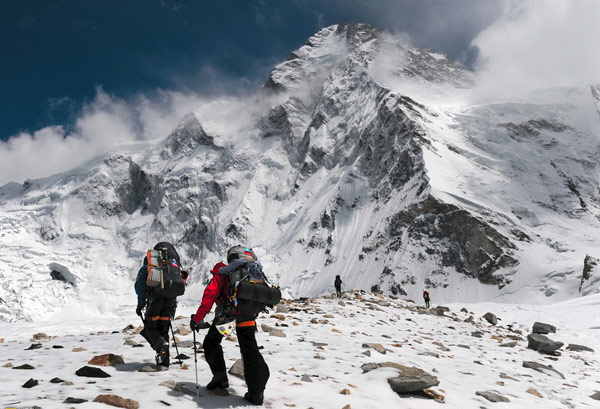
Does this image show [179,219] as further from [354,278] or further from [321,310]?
[321,310]

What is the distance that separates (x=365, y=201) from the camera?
117 meters

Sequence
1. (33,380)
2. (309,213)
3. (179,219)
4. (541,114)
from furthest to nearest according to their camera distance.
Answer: (179,219), (309,213), (541,114), (33,380)

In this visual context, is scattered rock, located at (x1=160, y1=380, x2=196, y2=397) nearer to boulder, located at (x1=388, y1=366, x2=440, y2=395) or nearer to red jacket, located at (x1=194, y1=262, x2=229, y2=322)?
red jacket, located at (x1=194, y1=262, x2=229, y2=322)

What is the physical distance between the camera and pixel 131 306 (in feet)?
500

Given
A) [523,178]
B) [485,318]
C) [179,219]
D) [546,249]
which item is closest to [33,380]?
[485,318]

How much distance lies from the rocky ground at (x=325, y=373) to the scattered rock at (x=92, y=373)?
0.08ft

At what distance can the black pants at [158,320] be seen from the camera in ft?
24.8

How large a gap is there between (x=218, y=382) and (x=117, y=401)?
159 cm

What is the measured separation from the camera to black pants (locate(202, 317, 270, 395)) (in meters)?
6.04

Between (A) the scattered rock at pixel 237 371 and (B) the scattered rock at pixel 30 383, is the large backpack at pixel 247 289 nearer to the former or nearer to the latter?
(A) the scattered rock at pixel 237 371

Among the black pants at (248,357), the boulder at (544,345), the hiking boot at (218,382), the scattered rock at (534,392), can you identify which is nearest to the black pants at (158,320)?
the black pants at (248,357)

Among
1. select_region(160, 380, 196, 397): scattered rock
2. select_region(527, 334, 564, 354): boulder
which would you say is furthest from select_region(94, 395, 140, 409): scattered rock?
select_region(527, 334, 564, 354): boulder

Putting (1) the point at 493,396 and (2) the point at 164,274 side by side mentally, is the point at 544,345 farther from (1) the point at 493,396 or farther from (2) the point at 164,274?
(2) the point at 164,274

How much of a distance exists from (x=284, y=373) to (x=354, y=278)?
3523 inches
